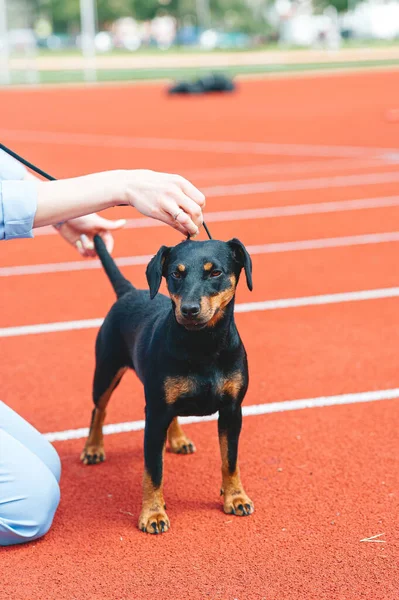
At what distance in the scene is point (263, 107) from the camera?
25094 mm

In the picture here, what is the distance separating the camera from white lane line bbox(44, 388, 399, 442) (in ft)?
16.1

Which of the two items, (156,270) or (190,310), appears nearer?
(190,310)

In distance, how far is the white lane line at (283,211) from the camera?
34.1 ft

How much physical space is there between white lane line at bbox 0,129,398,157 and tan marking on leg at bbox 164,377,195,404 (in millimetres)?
11862

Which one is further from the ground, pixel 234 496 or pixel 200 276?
pixel 200 276

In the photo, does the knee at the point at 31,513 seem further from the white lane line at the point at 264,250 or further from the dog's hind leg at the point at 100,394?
the white lane line at the point at 264,250

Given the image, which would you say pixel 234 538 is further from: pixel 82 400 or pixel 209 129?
pixel 209 129

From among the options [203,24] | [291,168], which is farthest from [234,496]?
[203,24]

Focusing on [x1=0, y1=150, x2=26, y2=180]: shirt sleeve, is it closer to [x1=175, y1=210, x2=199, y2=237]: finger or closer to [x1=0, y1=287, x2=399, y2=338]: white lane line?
[x1=175, y1=210, x2=199, y2=237]: finger

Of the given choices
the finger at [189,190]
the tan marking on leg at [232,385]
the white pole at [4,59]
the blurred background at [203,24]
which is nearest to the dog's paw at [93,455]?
the tan marking on leg at [232,385]

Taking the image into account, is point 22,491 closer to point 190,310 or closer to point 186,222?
point 190,310

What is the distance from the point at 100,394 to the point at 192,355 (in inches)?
35.7

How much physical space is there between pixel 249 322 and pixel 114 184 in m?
3.41

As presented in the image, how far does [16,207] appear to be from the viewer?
343 centimetres
